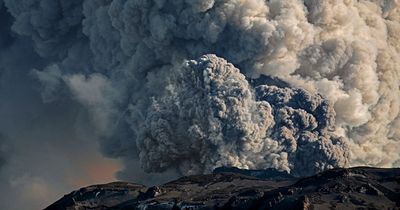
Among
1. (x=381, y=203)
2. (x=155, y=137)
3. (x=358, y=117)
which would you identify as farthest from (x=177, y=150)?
(x=381, y=203)

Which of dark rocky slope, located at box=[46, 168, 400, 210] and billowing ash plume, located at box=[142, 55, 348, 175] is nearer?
dark rocky slope, located at box=[46, 168, 400, 210]

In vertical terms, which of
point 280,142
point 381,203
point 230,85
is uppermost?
point 230,85

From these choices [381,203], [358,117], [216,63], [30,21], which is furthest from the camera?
[30,21]

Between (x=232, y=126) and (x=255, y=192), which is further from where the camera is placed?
(x=232, y=126)

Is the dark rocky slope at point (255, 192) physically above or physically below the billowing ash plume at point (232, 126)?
below

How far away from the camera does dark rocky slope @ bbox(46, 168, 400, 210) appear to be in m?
52.9

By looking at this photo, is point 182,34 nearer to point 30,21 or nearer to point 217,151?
point 217,151

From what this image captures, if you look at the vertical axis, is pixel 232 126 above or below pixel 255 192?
above

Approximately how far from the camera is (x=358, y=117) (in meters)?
69.9

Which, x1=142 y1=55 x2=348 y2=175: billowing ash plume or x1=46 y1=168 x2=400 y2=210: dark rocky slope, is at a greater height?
x1=142 y1=55 x2=348 y2=175: billowing ash plume

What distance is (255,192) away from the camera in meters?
58.0

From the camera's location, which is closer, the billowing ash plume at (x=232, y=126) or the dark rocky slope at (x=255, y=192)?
the dark rocky slope at (x=255, y=192)

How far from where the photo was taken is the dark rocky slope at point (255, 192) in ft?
174

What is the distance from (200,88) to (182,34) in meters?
4.43
